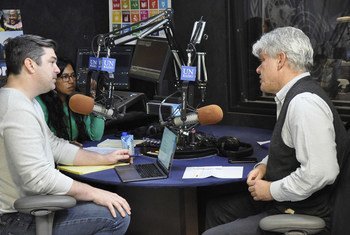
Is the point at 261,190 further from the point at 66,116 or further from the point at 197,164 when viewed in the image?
the point at 66,116

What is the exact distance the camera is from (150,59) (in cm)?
327

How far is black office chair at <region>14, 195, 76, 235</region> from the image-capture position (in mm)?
2006

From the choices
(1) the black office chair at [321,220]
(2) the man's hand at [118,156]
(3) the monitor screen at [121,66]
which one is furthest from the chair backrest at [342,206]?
(3) the monitor screen at [121,66]

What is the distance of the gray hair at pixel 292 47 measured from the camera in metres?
2.09

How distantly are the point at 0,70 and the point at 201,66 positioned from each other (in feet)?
5.01

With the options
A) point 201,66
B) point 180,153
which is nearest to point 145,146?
point 180,153

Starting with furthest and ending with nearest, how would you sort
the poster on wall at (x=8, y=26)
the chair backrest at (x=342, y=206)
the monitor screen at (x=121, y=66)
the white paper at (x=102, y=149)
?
1. the monitor screen at (x=121, y=66)
2. the poster on wall at (x=8, y=26)
3. the white paper at (x=102, y=149)
4. the chair backrest at (x=342, y=206)

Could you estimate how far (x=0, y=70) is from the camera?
3.48 meters

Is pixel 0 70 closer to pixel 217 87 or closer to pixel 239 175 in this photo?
pixel 217 87

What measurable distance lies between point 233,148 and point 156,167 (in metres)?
0.43

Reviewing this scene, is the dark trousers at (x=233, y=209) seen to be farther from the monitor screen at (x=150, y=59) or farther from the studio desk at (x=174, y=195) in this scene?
the monitor screen at (x=150, y=59)

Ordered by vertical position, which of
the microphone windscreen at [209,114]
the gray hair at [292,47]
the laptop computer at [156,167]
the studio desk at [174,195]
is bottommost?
the studio desk at [174,195]

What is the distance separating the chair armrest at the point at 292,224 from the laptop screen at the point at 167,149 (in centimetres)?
62

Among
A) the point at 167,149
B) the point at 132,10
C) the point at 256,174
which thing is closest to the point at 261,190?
the point at 256,174
